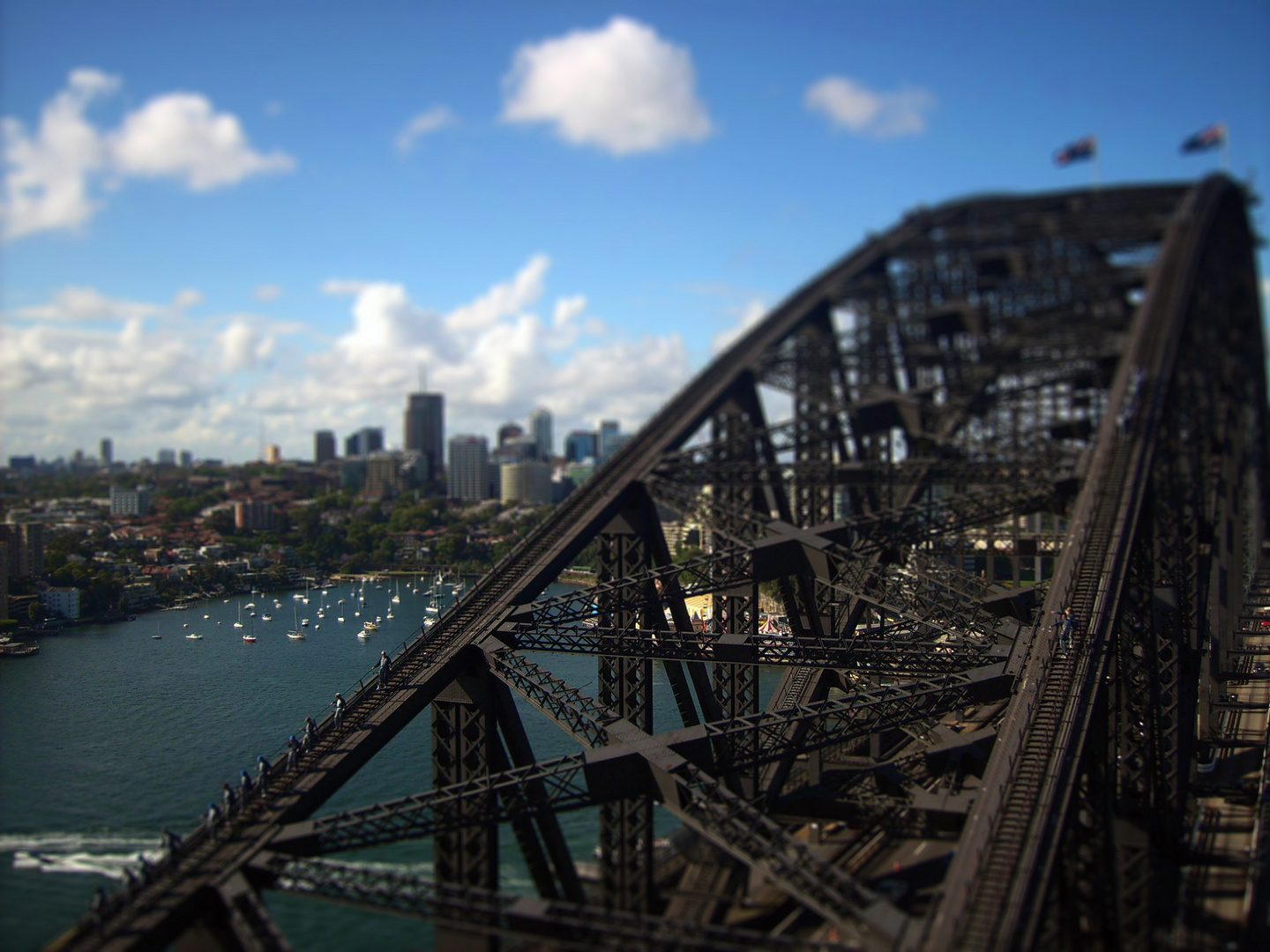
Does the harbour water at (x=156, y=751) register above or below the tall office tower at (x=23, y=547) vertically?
below

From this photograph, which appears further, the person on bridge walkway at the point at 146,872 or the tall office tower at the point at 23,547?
the tall office tower at the point at 23,547

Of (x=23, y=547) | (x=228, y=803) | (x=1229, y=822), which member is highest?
(x=23, y=547)

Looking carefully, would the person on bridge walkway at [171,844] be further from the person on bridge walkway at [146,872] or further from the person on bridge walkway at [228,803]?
the person on bridge walkway at [228,803]

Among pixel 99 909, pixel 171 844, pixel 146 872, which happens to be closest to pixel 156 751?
pixel 171 844

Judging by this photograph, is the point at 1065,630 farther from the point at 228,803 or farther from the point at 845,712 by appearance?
the point at 228,803

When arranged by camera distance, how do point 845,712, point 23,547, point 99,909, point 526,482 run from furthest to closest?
point 526,482
point 23,547
point 845,712
point 99,909

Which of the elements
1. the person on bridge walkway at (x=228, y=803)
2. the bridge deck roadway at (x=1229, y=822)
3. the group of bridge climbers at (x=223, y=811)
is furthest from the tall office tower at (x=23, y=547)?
the bridge deck roadway at (x=1229, y=822)

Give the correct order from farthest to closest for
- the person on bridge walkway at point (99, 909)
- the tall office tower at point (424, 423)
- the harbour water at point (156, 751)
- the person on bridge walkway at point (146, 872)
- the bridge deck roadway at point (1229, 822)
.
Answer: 1. the tall office tower at point (424, 423)
2. the harbour water at point (156, 751)
3. the bridge deck roadway at point (1229, 822)
4. the person on bridge walkway at point (146, 872)
5. the person on bridge walkway at point (99, 909)
